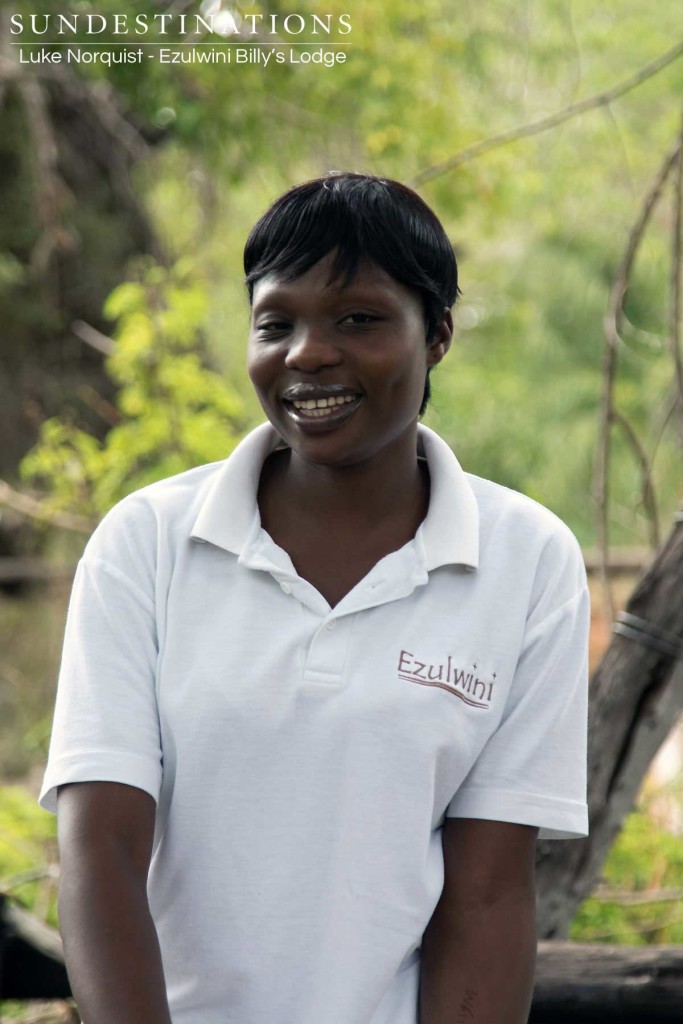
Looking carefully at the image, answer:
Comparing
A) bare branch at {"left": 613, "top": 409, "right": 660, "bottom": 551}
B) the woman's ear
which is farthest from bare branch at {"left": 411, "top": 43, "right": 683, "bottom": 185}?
the woman's ear

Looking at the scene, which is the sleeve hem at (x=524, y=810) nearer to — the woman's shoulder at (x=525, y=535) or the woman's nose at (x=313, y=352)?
the woman's shoulder at (x=525, y=535)

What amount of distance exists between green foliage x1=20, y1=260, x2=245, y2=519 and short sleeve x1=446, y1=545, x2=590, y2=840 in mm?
2203

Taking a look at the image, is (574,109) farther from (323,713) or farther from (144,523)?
(323,713)

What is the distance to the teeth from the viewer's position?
1.38 metres

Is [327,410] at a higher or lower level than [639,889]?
higher

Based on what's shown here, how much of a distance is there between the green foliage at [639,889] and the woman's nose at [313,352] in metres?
1.77

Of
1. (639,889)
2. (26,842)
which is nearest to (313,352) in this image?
(639,889)

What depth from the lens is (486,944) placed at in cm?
135

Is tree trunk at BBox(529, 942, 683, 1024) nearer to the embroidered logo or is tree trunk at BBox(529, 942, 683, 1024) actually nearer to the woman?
the woman

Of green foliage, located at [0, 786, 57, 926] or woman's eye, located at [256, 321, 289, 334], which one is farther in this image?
green foliage, located at [0, 786, 57, 926]

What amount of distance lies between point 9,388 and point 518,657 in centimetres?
453

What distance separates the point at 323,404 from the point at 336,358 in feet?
0.17

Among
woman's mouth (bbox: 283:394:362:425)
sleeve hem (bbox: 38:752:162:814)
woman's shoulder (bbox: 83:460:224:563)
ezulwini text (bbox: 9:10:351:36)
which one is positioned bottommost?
sleeve hem (bbox: 38:752:162:814)

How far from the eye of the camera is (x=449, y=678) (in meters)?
1.35
